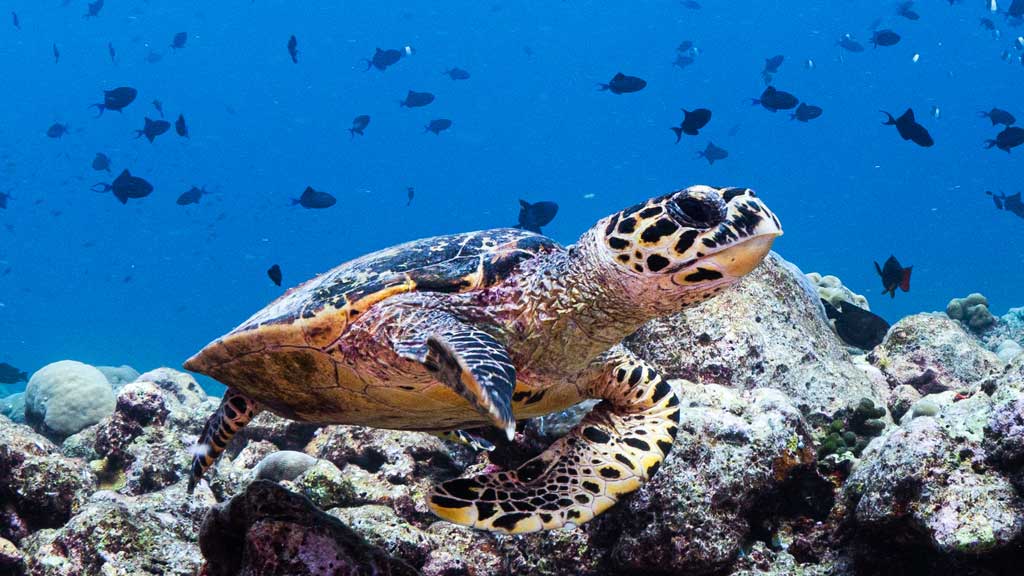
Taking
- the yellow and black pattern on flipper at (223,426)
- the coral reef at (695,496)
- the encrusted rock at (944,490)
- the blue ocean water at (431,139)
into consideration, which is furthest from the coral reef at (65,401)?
the blue ocean water at (431,139)

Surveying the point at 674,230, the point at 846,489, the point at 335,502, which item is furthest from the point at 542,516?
the point at 335,502

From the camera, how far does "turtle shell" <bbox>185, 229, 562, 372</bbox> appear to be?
325 centimetres

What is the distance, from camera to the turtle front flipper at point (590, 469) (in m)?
2.84

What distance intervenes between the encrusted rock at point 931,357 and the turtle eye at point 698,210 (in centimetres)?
520

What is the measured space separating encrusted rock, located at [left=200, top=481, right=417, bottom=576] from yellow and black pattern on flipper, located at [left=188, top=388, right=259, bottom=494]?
4.69ft

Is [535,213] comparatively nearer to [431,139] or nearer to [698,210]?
[698,210]

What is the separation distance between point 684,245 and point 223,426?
3.30m

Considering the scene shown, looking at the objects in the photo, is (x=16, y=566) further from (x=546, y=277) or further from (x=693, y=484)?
(x=693, y=484)

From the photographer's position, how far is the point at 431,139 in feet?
356

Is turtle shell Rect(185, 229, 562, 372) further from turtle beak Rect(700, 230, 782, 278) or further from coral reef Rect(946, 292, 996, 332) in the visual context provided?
coral reef Rect(946, 292, 996, 332)

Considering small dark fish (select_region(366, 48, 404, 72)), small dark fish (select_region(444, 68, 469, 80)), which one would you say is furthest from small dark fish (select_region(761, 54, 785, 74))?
small dark fish (select_region(366, 48, 404, 72))

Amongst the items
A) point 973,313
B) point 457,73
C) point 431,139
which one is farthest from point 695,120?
point 431,139

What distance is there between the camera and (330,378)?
11.2ft

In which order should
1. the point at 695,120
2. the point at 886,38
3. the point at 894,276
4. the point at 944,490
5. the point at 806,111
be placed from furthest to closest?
the point at 886,38
the point at 806,111
the point at 695,120
the point at 894,276
the point at 944,490
